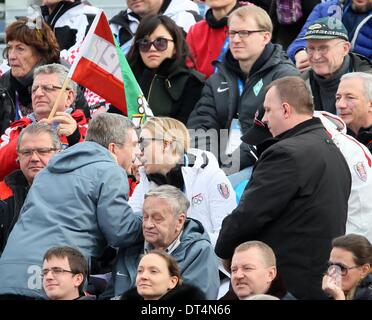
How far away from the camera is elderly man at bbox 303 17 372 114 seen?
39.3 ft

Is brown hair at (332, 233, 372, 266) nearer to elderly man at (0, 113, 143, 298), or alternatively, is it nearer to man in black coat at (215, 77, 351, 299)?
man in black coat at (215, 77, 351, 299)

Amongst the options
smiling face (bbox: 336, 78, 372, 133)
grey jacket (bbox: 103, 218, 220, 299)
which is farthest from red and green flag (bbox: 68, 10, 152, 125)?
grey jacket (bbox: 103, 218, 220, 299)

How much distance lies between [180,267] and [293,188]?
3.02ft

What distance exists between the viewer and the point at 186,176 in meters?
10.8

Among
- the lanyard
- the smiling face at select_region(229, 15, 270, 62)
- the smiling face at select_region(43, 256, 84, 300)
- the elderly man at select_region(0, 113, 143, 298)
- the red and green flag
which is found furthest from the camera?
the lanyard

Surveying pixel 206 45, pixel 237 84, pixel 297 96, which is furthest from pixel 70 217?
pixel 206 45

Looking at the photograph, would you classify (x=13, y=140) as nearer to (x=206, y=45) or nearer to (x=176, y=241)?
(x=176, y=241)

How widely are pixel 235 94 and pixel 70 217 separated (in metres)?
2.65

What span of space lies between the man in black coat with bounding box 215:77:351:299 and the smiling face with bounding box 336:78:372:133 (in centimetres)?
165

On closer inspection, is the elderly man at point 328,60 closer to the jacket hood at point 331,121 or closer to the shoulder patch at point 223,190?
the jacket hood at point 331,121

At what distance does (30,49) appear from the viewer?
1322cm

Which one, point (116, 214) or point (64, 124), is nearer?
point (116, 214)

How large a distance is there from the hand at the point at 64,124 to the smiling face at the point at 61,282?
7.06ft
